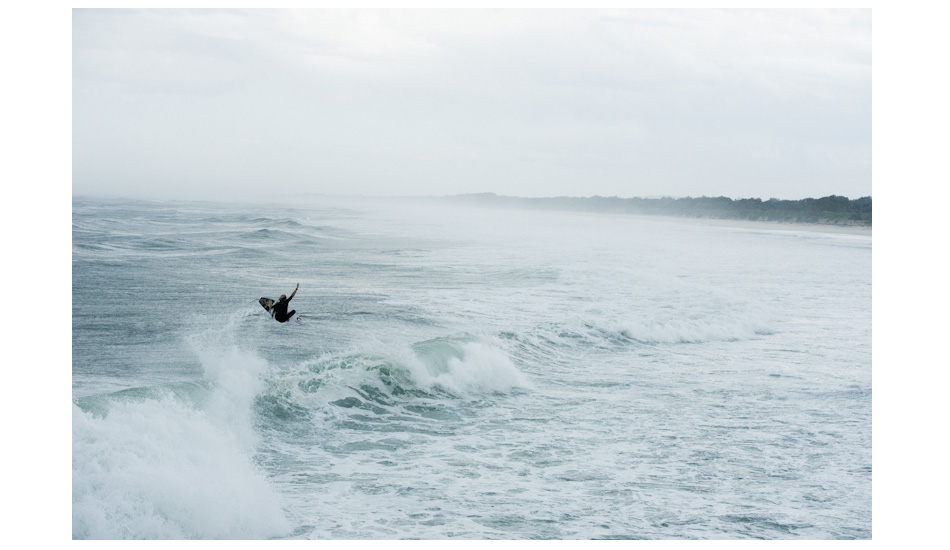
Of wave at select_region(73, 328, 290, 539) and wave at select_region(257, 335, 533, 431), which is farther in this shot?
wave at select_region(257, 335, 533, 431)

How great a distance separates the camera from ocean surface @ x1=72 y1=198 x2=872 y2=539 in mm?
6488

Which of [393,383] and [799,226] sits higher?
[799,226]

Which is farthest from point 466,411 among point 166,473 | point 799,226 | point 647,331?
point 799,226

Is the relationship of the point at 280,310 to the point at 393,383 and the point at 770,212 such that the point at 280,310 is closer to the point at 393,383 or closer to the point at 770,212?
the point at 393,383

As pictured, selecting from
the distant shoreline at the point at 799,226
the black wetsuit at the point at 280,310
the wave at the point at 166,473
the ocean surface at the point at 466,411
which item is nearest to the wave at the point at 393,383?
the ocean surface at the point at 466,411

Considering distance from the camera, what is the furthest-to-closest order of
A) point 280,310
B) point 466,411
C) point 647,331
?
point 647,331 < point 466,411 < point 280,310

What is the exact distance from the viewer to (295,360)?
38.8 ft

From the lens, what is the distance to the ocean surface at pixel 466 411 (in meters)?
6.49

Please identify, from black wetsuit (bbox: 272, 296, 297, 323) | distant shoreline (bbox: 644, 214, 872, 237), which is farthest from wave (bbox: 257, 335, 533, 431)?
distant shoreline (bbox: 644, 214, 872, 237)

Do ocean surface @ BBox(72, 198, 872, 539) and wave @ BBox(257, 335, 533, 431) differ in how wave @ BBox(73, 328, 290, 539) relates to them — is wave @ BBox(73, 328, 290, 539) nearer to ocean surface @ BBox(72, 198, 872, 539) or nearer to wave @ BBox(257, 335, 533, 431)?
ocean surface @ BBox(72, 198, 872, 539)

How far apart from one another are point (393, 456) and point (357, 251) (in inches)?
998

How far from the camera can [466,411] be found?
10117 millimetres

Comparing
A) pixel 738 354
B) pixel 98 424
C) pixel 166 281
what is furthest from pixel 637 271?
pixel 98 424

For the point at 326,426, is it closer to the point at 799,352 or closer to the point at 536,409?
the point at 536,409
